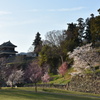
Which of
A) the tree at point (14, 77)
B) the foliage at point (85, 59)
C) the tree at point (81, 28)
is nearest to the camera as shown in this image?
the foliage at point (85, 59)

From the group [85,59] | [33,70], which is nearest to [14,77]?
[33,70]

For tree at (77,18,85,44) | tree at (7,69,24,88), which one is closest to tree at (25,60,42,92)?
tree at (7,69,24,88)

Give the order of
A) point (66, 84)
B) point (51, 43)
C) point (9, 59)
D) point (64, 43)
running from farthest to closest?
point (9, 59), point (51, 43), point (64, 43), point (66, 84)

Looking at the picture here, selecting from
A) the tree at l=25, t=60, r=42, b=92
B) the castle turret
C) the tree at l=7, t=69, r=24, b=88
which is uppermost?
the castle turret

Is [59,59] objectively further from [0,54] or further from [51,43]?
[0,54]

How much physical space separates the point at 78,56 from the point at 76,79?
440 cm

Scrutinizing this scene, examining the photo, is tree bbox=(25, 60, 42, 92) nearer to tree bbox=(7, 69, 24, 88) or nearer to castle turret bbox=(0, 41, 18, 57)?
tree bbox=(7, 69, 24, 88)

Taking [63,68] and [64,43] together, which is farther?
[64,43]

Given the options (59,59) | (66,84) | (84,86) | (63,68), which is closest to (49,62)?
(59,59)

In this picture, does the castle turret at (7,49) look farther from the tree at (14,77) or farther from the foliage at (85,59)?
the foliage at (85,59)

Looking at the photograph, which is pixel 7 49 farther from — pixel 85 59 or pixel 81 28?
pixel 85 59

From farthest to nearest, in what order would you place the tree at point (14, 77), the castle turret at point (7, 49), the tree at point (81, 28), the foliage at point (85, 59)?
the castle turret at point (7, 49) → the tree at point (81, 28) → the tree at point (14, 77) → the foliage at point (85, 59)

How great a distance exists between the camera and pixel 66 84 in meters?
34.7

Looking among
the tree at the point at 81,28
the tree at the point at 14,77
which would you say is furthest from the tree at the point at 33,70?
the tree at the point at 81,28
